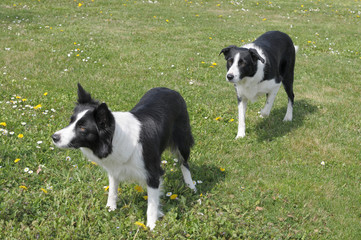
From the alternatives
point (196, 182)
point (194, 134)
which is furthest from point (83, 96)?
point (194, 134)

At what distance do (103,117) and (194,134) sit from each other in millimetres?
2969

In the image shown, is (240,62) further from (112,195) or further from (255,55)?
(112,195)

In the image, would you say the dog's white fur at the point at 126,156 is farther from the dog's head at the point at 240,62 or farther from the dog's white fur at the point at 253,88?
the dog's white fur at the point at 253,88

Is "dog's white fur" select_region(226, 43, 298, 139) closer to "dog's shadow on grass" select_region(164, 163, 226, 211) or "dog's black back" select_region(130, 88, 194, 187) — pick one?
"dog's shadow on grass" select_region(164, 163, 226, 211)

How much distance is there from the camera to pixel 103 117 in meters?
2.91

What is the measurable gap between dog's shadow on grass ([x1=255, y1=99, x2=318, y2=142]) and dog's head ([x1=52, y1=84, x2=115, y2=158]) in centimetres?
348

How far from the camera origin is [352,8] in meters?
18.8

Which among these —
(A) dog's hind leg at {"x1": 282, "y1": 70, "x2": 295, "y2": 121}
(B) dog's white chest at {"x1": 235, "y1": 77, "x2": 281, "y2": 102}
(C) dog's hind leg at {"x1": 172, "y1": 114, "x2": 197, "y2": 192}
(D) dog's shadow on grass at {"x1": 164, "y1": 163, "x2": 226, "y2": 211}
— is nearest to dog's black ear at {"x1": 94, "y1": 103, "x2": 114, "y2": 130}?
(C) dog's hind leg at {"x1": 172, "y1": 114, "x2": 197, "y2": 192}

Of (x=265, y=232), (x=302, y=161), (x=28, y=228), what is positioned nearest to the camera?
(x=28, y=228)

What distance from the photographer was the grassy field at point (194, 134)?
12.0 ft

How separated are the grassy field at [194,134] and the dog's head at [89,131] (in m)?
0.93

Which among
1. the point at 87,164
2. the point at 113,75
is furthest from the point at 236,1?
the point at 87,164

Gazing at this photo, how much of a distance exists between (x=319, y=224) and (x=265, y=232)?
71cm

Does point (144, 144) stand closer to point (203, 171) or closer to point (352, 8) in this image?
point (203, 171)
